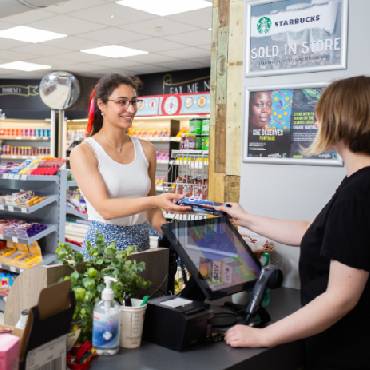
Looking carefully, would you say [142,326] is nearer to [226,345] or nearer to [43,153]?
[226,345]

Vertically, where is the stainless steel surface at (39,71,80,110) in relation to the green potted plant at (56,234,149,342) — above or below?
above

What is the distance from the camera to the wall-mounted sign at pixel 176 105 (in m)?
9.09

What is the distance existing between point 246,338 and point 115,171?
117cm

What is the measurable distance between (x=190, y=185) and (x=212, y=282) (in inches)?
209

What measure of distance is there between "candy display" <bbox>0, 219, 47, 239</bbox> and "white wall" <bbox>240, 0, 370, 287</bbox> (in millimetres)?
2775

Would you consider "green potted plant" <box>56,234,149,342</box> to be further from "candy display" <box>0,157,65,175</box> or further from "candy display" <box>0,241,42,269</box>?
"candy display" <box>0,157,65,175</box>

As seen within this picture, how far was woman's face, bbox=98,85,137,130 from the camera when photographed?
265 centimetres

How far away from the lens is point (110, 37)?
8.98m

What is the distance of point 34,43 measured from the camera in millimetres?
9734

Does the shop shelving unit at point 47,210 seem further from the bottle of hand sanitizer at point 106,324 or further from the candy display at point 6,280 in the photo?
the bottle of hand sanitizer at point 106,324

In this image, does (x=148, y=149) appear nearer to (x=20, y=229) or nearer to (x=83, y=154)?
(x=83, y=154)

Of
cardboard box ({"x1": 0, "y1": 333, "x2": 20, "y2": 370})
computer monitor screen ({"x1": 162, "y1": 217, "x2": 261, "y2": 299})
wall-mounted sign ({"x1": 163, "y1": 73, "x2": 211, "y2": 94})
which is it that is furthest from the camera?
wall-mounted sign ({"x1": 163, "y1": 73, "x2": 211, "y2": 94})

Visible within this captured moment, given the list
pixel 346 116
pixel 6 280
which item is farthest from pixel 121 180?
pixel 6 280

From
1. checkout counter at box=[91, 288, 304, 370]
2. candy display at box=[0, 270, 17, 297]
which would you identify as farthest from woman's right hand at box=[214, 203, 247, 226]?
candy display at box=[0, 270, 17, 297]
